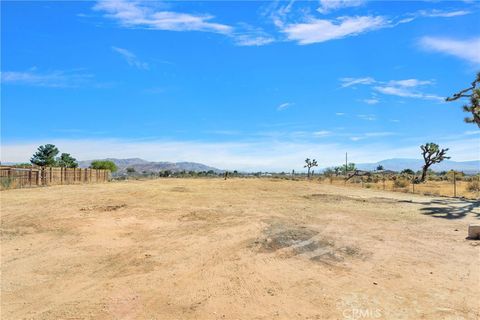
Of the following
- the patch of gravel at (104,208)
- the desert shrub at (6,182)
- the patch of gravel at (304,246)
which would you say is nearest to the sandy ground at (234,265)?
the patch of gravel at (304,246)

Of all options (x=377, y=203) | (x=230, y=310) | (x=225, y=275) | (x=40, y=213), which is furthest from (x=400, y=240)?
(x=40, y=213)

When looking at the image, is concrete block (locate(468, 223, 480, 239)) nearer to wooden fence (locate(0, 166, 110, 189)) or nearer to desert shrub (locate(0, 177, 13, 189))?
wooden fence (locate(0, 166, 110, 189))

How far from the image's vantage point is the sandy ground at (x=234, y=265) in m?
6.71

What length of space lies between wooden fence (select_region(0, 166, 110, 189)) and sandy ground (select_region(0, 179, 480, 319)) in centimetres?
1410

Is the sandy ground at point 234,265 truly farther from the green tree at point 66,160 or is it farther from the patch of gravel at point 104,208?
the green tree at point 66,160

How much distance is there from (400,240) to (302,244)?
293cm

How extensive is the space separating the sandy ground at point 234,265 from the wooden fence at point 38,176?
1410 cm

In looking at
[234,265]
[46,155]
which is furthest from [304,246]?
[46,155]

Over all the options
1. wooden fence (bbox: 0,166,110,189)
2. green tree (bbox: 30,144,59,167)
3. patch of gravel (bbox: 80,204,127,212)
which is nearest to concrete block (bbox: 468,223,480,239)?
patch of gravel (bbox: 80,204,127,212)

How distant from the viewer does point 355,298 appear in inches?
274

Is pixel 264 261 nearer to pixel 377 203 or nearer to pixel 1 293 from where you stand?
pixel 1 293

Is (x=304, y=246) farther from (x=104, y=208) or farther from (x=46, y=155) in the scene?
(x=46, y=155)

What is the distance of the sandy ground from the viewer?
671 cm

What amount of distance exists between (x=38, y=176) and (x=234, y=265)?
27.9 meters
